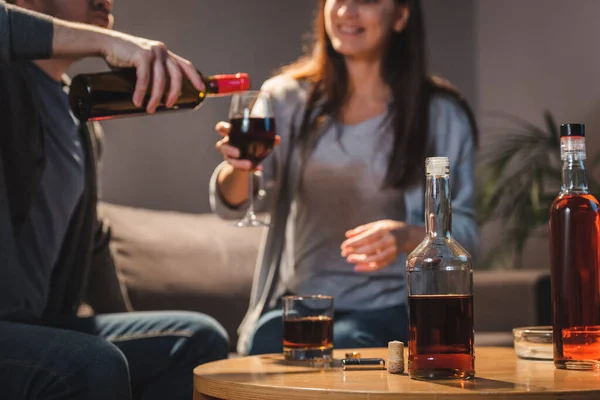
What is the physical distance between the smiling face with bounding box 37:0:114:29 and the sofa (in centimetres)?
89

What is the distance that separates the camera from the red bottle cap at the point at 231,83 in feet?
5.37

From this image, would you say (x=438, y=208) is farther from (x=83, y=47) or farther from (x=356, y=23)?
(x=356, y=23)

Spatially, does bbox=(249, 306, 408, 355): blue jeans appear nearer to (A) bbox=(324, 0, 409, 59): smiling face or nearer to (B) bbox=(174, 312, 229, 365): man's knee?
(B) bbox=(174, 312, 229, 365): man's knee

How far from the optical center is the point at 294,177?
7.48 feet

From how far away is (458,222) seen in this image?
2195 mm

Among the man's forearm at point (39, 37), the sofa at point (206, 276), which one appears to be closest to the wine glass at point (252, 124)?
the man's forearm at point (39, 37)

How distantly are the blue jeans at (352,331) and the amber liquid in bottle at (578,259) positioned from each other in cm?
75

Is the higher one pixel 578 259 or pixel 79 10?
pixel 79 10

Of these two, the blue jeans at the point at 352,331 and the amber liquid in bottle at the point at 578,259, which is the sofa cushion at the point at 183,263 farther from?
the amber liquid in bottle at the point at 578,259

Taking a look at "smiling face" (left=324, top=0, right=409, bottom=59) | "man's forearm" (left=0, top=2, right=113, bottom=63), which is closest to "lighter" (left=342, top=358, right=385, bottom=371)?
"man's forearm" (left=0, top=2, right=113, bottom=63)

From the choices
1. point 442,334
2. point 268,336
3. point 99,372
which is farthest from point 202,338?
point 442,334

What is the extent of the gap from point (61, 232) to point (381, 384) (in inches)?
37.2

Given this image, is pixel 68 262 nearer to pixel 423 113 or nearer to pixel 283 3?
pixel 423 113

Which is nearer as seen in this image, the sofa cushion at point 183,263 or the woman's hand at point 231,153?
the woman's hand at point 231,153
